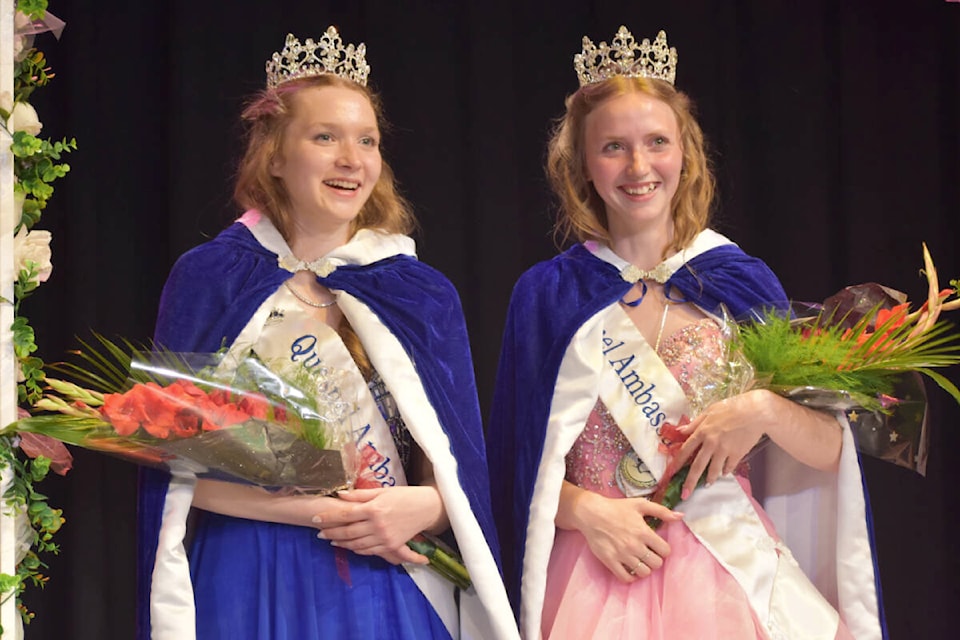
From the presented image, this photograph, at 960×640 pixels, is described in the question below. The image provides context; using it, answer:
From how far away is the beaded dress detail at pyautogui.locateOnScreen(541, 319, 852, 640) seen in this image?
219cm

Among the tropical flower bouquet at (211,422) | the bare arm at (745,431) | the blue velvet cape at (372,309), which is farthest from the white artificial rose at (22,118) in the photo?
the bare arm at (745,431)

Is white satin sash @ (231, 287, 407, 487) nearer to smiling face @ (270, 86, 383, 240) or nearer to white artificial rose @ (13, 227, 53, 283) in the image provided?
smiling face @ (270, 86, 383, 240)

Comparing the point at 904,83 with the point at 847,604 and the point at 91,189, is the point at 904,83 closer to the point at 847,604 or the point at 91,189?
the point at 847,604

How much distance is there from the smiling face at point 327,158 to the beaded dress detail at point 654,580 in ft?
2.03

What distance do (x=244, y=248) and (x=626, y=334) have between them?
28.9 inches

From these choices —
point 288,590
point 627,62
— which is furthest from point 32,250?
point 627,62

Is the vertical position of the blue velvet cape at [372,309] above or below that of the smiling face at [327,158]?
below

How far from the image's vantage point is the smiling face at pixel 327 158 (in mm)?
2303

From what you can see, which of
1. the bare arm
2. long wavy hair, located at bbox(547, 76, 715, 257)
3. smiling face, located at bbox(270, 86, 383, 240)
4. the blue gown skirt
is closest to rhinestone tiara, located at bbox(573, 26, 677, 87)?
long wavy hair, located at bbox(547, 76, 715, 257)

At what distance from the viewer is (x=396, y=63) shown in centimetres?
326

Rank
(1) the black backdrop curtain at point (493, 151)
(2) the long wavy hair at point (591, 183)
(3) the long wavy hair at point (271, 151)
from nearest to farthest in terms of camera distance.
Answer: (3) the long wavy hair at point (271, 151) → (2) the long wavy hair at point (591, 183) → (1) the black backdrop curtain at point (493, 151)

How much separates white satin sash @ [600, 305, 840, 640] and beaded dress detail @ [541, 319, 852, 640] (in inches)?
1.0

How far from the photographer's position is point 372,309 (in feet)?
7.54

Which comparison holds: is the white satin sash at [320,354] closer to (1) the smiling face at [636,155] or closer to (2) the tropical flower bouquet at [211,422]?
(2) the tropical flower bouquet at [211,422]
